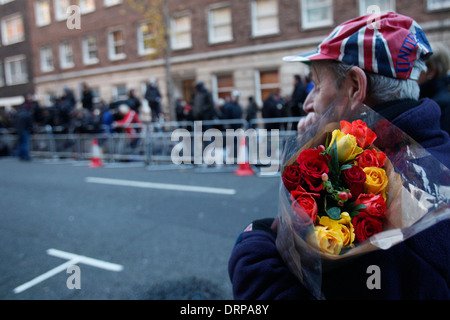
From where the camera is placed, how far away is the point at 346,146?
1.05m

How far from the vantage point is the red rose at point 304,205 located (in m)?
0.90

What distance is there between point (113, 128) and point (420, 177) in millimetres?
11550

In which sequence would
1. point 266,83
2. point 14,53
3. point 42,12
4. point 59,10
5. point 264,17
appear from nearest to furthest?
point 264,17 < point 266,83 < point 59,10 < point 42,12 < point 14,53

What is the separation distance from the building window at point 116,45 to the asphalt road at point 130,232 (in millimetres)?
16275

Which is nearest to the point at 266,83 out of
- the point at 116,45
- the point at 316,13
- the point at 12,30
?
the point at 316,13

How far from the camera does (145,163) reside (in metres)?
10.4

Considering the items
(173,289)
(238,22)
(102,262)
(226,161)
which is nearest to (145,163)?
(226,161)

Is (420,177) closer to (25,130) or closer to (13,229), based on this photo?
(13,229)

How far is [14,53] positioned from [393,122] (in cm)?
3436

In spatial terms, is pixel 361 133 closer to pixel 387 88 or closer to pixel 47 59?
pixel 387 88

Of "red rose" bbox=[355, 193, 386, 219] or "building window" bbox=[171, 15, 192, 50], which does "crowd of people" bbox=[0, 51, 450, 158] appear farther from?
"building window" bbox=[171, 15, 192, 50]

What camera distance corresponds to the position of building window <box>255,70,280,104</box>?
17.8 meters

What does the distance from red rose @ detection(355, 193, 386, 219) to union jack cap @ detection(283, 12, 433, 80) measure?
505 millimetres

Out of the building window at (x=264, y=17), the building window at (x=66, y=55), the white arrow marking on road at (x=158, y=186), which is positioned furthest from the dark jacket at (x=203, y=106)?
the building window at (x=66, y=55)
